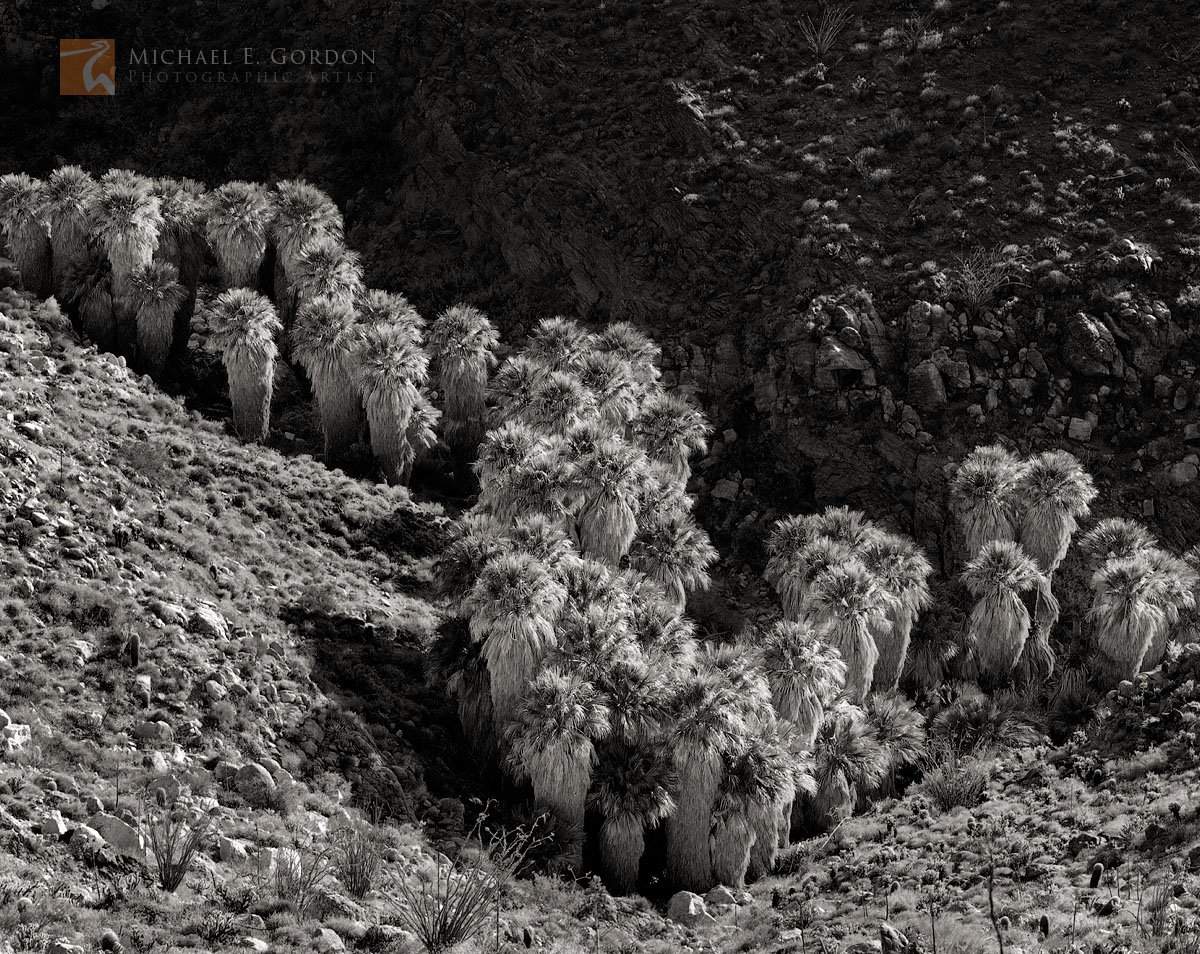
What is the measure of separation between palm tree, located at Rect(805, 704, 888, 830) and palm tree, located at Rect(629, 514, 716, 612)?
563cm

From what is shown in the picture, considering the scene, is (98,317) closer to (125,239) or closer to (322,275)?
(125,239)

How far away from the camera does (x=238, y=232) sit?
46094 mm

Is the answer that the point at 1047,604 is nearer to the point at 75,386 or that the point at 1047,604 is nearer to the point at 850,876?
the point at 850,876

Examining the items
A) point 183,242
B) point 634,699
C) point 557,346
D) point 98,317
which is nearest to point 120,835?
point 634,699

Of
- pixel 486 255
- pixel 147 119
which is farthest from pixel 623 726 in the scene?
pixel 147 119

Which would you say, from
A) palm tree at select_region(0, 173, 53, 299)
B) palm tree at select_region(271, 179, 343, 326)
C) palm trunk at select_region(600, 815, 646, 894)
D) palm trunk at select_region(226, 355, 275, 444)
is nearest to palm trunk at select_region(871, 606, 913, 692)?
palm trunk at select_region(600, 815, 646, 894)

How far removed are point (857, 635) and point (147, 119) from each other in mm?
49589

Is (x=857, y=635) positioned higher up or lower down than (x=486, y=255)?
lower down

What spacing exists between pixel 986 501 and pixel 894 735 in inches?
351

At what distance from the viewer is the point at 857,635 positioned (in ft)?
111

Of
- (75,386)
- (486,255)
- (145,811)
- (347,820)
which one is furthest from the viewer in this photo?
(486,255)

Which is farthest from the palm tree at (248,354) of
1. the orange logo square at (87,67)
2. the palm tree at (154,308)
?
the orange logo square at (87,67)

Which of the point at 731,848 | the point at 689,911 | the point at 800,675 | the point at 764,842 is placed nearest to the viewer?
the point at 689,911

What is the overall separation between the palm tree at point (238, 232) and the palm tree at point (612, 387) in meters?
13.2
